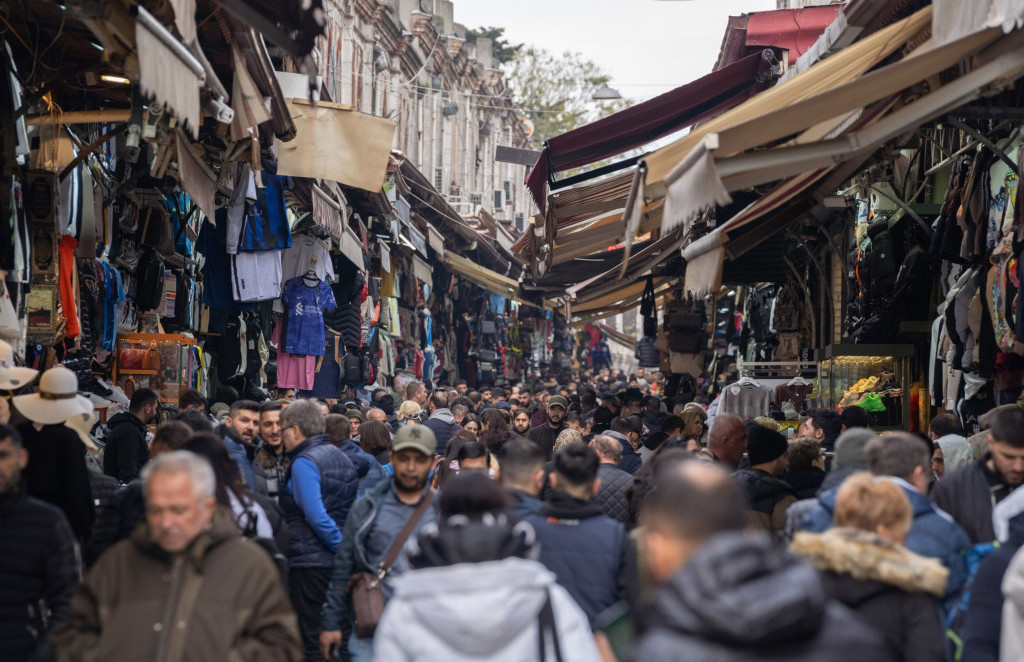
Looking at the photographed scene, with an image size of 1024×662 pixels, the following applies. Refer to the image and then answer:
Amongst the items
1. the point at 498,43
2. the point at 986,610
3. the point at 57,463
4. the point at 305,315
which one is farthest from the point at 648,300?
the point at 498,43

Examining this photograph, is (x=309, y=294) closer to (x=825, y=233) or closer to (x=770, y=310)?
(x=825, y=233)

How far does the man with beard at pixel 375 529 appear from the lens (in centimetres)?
632

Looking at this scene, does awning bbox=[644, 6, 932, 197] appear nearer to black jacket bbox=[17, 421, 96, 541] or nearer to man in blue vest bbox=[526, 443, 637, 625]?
man in blue vest bbox=[526, 443, 637, 625]

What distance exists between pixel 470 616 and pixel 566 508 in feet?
6.02

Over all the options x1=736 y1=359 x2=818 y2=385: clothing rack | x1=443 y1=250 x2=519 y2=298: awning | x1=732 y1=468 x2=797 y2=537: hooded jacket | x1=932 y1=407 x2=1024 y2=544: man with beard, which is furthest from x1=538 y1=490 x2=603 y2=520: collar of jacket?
x1=443 y1=250 x2=519 y2=298: awning

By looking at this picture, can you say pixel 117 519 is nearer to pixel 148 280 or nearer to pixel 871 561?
pixel 871 561

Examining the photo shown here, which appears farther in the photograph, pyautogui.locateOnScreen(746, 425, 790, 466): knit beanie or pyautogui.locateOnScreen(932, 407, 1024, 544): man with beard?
pyautogui.locateOnScreen(746, 425, 790, 466): knit beanie

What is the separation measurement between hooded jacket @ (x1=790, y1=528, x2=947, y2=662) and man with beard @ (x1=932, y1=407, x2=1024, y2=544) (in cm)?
185

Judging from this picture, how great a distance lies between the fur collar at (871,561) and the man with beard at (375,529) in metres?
2.23

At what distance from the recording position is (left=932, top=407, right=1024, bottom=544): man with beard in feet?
20.0

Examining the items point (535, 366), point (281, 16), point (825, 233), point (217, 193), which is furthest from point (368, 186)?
point (535, 366)

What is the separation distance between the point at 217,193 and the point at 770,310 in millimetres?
10656

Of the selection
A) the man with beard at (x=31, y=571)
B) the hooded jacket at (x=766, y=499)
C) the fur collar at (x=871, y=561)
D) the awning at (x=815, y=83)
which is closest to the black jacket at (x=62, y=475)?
the man with beard at (x=31, y=571)

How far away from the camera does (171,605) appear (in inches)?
176
